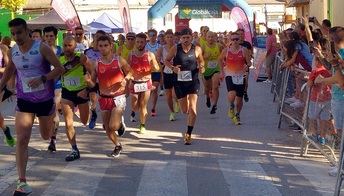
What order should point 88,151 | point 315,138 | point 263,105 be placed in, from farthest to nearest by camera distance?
point 263,105, point 88,151, point 315,138

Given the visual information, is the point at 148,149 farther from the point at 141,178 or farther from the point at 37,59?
the point at 37,59

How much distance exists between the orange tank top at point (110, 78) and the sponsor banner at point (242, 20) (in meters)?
12.1

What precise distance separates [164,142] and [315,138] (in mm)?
2575

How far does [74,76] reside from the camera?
29.0ft

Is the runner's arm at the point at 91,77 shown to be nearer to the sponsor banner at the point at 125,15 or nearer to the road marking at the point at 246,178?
A: the road marking at the point at 246,178

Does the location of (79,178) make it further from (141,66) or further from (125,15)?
(125,15)

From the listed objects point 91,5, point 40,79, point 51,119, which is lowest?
point 51,119

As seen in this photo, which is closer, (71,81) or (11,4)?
(71,81)

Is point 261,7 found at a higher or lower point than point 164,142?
higher

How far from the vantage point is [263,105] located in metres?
14.9

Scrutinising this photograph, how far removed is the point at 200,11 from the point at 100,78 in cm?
1822

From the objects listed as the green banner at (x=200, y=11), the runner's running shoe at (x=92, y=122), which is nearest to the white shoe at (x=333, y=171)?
the runner's running shoe at (x=92, y=122)

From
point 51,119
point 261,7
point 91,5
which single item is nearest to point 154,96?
point 51,119

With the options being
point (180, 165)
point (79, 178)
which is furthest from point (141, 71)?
point (79, 178)
